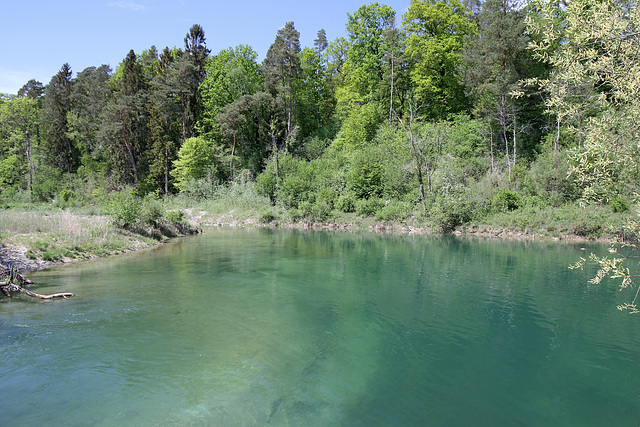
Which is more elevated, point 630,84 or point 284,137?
point 284,137

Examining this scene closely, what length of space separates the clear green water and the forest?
15.8 meters

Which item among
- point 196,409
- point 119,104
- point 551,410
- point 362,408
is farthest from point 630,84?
point 119,104

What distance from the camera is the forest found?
33531 mm

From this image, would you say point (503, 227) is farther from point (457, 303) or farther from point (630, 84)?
point (630, 84)

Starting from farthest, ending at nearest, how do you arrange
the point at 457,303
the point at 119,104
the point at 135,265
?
the point at 119,104 → the point at 135,265 → the point at 457,303

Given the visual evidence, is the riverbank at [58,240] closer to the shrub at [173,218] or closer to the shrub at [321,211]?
the shrub at [173,218]

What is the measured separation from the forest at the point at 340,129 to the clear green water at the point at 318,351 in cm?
1579

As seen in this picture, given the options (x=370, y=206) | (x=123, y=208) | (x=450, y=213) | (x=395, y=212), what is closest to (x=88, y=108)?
(x=123, y=208)

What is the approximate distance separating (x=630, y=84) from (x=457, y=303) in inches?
315

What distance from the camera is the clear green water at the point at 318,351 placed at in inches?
256

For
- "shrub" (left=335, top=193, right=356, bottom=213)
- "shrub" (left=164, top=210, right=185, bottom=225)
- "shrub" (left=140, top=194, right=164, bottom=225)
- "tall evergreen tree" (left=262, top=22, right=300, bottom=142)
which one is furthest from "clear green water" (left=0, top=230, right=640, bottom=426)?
"tall evergreen tree" (left=262, top=22, right=300, bottom=142)

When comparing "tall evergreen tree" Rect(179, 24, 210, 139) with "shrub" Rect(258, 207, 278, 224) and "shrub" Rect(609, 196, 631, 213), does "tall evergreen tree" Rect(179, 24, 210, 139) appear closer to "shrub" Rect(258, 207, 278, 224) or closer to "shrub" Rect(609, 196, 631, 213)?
"shrub" Rect(258, 207, 278, 224)

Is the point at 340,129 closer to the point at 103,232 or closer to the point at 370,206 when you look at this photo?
the point at 370,206

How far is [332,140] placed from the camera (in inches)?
2088
